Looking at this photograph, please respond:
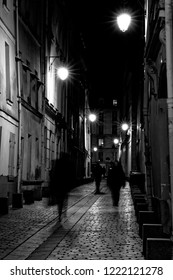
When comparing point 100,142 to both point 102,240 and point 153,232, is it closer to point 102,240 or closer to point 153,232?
point 102,240

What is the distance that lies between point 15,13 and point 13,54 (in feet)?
6.13

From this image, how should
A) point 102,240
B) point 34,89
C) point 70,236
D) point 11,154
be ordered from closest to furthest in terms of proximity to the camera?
point 102,240 < point 70,236 < point 11,154 < point 34,89

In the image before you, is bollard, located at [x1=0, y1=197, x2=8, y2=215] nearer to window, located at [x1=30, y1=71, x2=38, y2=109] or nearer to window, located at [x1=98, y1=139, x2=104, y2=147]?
window, located at [x1=30, y1=71, x2=38, y2=109]

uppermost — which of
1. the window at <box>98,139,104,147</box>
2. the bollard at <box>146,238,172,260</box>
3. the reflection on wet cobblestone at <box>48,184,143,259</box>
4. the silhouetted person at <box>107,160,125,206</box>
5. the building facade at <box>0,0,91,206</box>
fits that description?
the window at <box>98,139,104,147</box>

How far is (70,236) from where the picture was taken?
29.1 feet

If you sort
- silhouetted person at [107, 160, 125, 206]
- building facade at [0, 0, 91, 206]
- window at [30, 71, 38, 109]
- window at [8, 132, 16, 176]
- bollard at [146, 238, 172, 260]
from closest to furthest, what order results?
bollard at [146, 238, 172, 260]
silhouetted person at [107, 160, 125, 206]
building facade at [0, 0, 91, 206]
window at [8, 132, 16, 176]
window at [30, 71, 38, 109]

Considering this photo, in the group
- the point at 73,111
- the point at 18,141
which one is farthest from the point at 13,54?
the point at 73,111

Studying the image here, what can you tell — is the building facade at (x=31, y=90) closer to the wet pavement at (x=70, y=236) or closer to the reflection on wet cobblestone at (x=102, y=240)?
the wet pavement at (x=70, y=236)

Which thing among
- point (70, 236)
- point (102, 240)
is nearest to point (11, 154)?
point (70, 236)

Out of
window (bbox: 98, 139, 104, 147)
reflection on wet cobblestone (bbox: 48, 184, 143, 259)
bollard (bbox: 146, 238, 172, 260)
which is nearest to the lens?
bollard (bbox: 146, 238, 172, 260)

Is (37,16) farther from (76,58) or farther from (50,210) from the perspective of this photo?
(76,58)

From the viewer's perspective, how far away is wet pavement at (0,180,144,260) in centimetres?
698

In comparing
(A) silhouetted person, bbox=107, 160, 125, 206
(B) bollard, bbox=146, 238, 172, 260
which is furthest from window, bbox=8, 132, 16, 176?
(B) bollard, bbox=146, 238, 172, 260

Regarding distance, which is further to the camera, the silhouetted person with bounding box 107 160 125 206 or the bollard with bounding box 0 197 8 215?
the silhouetted person with bounding box 107 160 125 206
